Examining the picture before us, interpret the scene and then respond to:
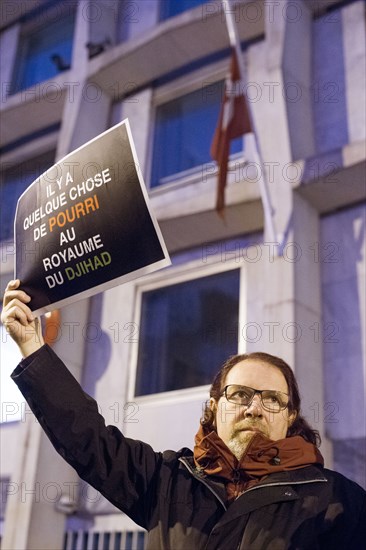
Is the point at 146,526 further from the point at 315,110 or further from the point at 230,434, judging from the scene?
the point at 315,110

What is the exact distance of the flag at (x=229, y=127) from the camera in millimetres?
8125

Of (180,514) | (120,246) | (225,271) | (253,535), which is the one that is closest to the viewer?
(253,535)

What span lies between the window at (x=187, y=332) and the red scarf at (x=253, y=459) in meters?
5.55

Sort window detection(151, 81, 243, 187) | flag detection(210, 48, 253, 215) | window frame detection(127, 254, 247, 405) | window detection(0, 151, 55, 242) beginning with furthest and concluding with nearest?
1. window detection(0, 151, 55, 242)
2. window detection(151, 81, 243, 187)
3. window frame detection(127, 254, 247, 405)
4. flag detection(210, 48, 253, 215)

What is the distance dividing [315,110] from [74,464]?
279 inches

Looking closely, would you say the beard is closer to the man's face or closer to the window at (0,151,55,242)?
the man's face

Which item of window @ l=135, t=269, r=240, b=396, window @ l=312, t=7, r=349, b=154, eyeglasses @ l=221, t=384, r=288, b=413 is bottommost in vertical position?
eyeglasses @ l=221, t=384, r=288, b=413

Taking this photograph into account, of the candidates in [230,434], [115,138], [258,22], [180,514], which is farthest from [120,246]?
[258,22]

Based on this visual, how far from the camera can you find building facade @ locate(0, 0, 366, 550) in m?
7.55

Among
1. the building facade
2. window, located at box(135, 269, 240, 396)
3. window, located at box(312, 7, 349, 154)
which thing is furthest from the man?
window, located at box(312, 7, 349, 154)

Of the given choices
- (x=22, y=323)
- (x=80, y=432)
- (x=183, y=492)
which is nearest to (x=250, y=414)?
(x=183, y=492)

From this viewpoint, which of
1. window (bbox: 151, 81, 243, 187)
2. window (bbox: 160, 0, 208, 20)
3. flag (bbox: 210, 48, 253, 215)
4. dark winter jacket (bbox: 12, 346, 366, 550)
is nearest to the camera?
dark winter jacket (bbox: 12, 346, 366, 550)

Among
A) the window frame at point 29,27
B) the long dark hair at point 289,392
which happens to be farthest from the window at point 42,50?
the long dark hair at point 289,392

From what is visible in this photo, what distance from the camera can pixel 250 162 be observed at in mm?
8836
